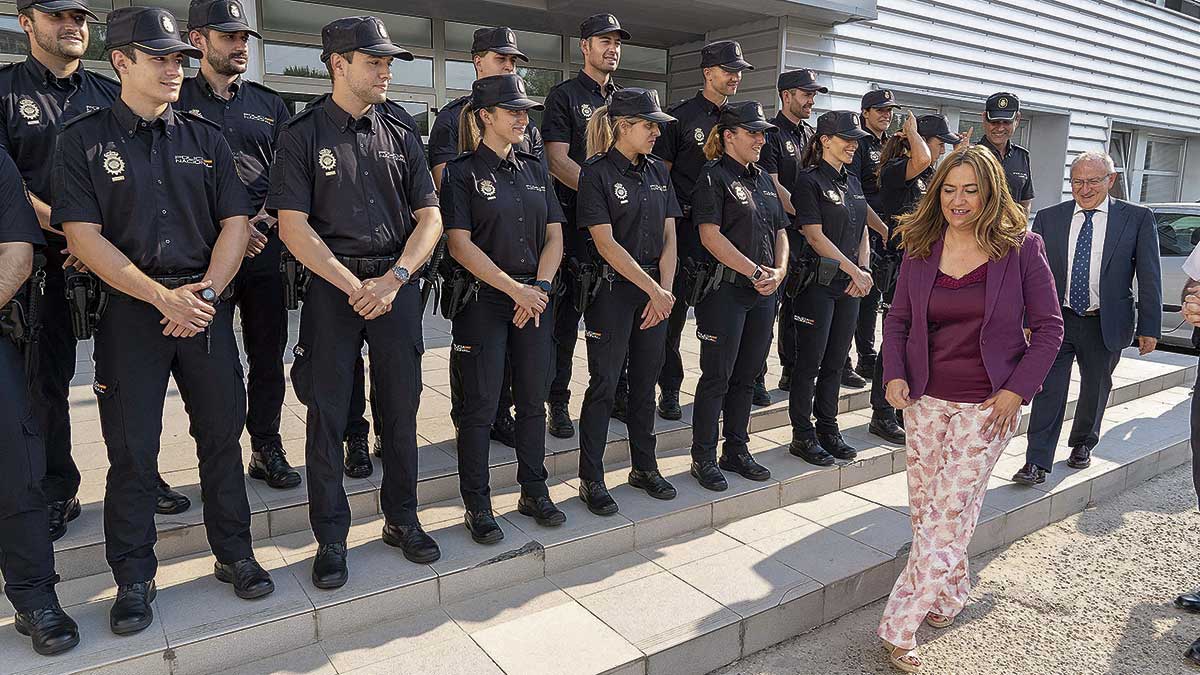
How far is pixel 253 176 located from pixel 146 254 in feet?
2.96

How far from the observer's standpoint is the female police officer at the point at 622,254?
3.79 m

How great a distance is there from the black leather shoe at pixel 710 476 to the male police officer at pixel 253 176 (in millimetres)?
2118

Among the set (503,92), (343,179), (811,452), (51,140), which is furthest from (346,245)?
(811,452)

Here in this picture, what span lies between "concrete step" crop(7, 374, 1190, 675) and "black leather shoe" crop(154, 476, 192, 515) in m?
0.24

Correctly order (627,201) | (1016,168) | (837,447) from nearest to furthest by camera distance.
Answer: (627,201) → (837,447) → (1016,168)

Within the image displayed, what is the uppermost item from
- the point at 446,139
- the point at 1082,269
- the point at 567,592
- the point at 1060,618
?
the point at 446,139

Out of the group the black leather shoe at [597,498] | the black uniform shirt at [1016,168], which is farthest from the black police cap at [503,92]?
the black uniform shirt at [1016,168]

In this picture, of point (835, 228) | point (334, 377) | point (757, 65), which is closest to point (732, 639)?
point (334, 377)

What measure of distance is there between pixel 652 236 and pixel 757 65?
6.42m

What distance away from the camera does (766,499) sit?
4.36 meters

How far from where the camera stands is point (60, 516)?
3.17 meters

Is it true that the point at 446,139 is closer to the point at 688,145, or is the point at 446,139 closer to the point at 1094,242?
the point at 688,145

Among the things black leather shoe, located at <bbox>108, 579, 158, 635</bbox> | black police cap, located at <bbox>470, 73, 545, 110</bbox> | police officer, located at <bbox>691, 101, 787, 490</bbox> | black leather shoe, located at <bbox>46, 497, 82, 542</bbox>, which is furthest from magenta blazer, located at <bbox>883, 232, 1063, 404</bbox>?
black leather shoe, located at <bbox>46, 497, 82, 542</bbox>

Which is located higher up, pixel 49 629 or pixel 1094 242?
pixel 1094 242
